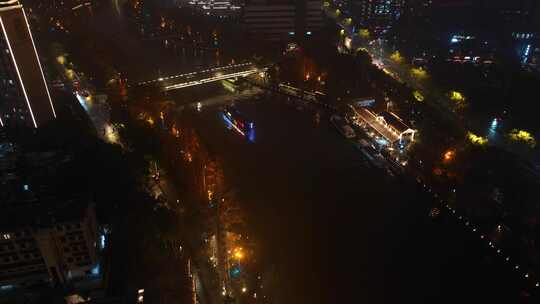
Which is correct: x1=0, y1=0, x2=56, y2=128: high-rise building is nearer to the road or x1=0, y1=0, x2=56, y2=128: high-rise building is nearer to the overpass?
the overpass

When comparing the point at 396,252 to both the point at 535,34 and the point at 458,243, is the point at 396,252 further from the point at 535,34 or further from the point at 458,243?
the point at 535,34

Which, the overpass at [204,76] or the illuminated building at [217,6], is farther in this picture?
the illuminated building at [217,6]

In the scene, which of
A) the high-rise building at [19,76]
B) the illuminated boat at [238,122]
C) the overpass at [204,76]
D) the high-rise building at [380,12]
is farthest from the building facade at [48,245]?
the high-rise building at [380,12]

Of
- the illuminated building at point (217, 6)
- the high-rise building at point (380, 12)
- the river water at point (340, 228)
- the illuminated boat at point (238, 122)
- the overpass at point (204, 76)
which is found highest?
the illuminated building at point (217, 6)

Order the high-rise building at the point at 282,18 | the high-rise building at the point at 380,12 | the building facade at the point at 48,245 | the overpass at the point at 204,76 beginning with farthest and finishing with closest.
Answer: the high-rise building at the point at 380,12
the high-rise building at the point at 282,18
the overpass at the point at 204,76
the building facade at the point at 48,245

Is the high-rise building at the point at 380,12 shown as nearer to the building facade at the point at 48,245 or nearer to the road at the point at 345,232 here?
the road at the point at 345,232

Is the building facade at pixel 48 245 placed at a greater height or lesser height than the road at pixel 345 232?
greater

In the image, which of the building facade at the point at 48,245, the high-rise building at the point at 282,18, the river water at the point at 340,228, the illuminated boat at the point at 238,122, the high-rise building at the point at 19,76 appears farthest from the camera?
the high-rise building at the point at 282,18

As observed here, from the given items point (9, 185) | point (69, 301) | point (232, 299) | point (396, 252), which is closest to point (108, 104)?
point (9, 185)

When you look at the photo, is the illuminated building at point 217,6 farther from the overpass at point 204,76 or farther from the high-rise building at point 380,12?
the overpass at point 204,76
